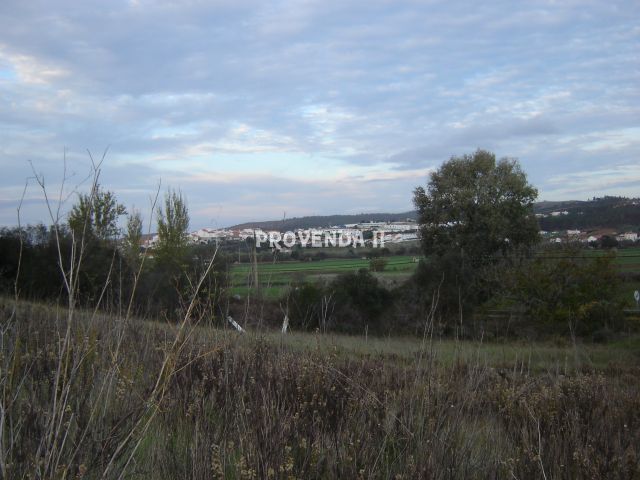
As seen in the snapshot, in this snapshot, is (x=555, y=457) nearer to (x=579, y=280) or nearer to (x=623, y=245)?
(x=579, y=280)

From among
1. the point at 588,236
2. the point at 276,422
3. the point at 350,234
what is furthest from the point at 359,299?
the point at 276,422

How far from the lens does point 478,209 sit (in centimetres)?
4512

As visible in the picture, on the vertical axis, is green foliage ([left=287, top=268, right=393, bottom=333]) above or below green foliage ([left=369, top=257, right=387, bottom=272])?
below

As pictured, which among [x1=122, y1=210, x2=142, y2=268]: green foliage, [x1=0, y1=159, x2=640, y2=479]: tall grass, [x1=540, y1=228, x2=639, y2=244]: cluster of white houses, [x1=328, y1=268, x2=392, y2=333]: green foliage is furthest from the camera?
[x1=540, y1=228, x2=639, y2=244]: cluster of white houses

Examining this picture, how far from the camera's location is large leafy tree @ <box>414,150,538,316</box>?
143 feet

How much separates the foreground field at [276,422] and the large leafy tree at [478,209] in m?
37.4

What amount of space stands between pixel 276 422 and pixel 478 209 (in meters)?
43.4

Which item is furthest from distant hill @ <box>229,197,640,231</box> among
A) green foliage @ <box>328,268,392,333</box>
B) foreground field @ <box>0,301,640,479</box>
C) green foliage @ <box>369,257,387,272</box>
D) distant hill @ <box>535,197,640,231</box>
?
foreground field @ <box>0,301,640,479</box>

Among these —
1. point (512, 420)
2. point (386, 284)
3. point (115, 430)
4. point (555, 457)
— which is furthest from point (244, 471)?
point (386, 284)

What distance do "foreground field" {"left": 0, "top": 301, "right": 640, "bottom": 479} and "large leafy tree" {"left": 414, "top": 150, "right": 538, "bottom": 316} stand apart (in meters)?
37.4

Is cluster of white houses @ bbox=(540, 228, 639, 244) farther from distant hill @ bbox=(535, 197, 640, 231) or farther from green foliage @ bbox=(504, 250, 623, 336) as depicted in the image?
green foliage @ bbox=(504, 250, 623, 336)

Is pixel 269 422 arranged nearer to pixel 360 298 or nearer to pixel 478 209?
pixel 360 298

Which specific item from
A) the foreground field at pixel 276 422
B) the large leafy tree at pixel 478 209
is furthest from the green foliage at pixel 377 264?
the foreground field at pixel 276 422

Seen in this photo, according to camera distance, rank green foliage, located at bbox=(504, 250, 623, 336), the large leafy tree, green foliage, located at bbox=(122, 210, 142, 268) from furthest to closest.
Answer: the large leafy tree < green foliage, located at bbox=(504, 250, 623, 336) < green foliage, located at bbox=(122, 210, 142, 268)
